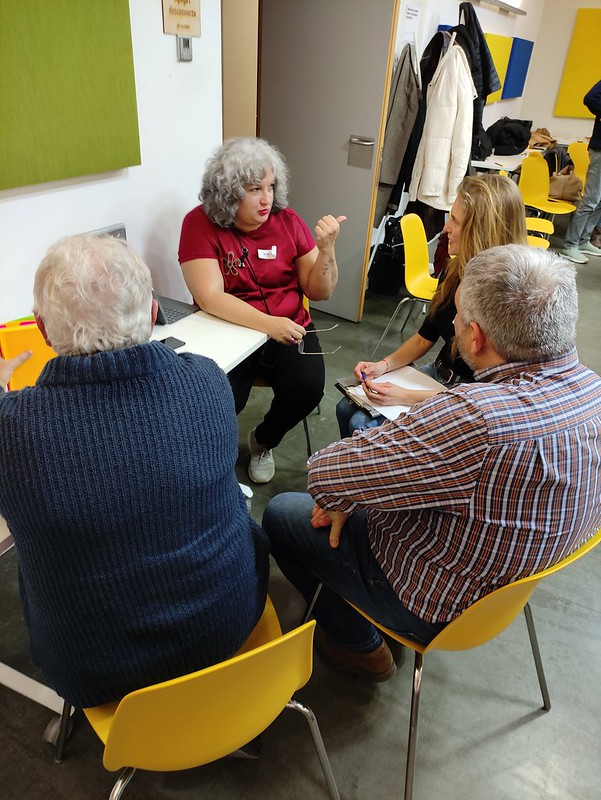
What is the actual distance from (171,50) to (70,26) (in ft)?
1.62

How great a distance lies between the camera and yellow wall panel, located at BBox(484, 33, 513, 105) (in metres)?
5.28

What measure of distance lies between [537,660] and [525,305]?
101cm

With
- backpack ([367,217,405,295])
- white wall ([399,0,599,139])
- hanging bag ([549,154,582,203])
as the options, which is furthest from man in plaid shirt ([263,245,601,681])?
white wall ([399,0,599,139])

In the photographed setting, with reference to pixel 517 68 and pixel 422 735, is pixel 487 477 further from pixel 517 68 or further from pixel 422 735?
pixel 517 68

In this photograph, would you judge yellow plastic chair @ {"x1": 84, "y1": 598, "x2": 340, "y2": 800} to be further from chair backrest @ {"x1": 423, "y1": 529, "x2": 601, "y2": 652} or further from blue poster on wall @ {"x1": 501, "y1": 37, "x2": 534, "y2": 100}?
blue poster on wall @ {"x1": 501, "y1": 37, "x2": 534, "y2": 100}

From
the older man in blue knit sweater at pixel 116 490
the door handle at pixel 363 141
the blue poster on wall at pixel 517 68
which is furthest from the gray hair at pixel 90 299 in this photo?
the blue poster on wall at pixel 517 68

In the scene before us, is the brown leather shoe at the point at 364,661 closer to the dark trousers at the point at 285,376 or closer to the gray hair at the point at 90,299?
the dark trousers at the point at 285,376

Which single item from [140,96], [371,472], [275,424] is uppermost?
[140,96]

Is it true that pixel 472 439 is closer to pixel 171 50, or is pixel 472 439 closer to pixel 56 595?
Result: pixel 56 595

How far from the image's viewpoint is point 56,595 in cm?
92

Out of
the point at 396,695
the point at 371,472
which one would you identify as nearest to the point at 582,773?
the point at 396,695

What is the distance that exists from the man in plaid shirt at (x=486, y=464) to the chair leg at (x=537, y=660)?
420 millimetres

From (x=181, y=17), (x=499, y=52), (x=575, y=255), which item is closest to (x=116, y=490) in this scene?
(x=181, y=17)

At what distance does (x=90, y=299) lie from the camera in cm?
92
